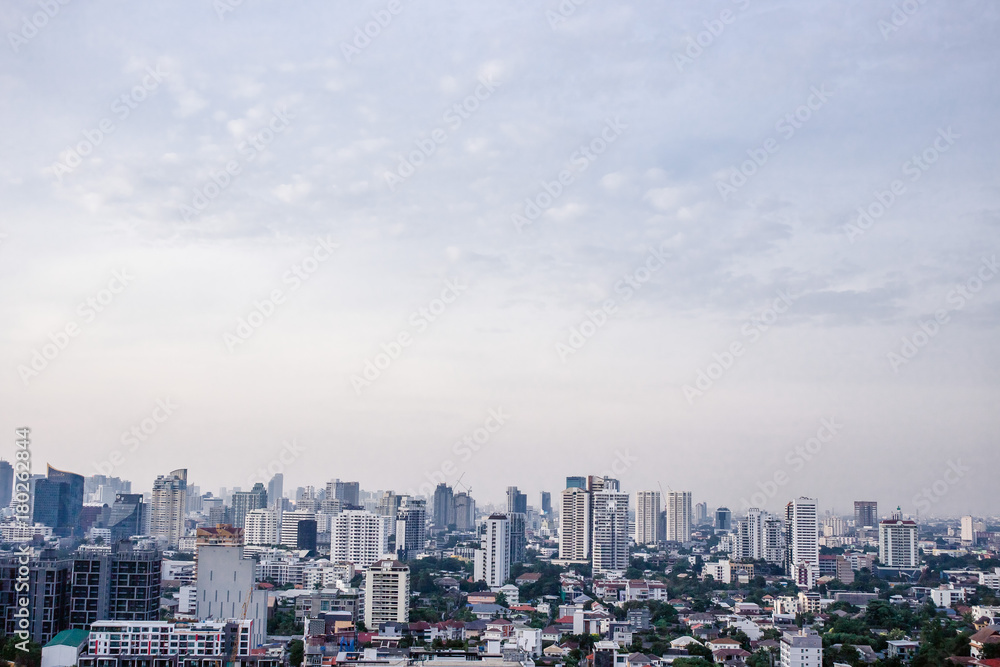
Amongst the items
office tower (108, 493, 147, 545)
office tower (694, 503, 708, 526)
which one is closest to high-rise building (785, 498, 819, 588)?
office tower (108, 493, 147, 545)

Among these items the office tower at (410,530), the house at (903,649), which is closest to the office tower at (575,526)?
the office tower at (410,530)

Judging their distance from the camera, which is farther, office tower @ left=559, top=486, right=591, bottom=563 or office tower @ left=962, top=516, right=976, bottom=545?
office tower @ left=962, top=516, right=976, bottom=545

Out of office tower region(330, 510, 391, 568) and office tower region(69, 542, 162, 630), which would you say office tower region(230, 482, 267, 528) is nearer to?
office tower region(330, 510, 391, 568)

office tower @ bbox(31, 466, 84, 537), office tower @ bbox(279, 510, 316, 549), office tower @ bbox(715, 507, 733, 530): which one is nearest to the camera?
office tower @ bbox(31, 466, 84, 537)

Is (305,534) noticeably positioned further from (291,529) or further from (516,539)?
(516,539)

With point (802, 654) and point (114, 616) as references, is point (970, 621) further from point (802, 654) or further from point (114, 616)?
point (114, 616)

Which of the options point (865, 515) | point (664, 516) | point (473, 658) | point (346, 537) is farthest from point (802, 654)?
point (865, 515)
